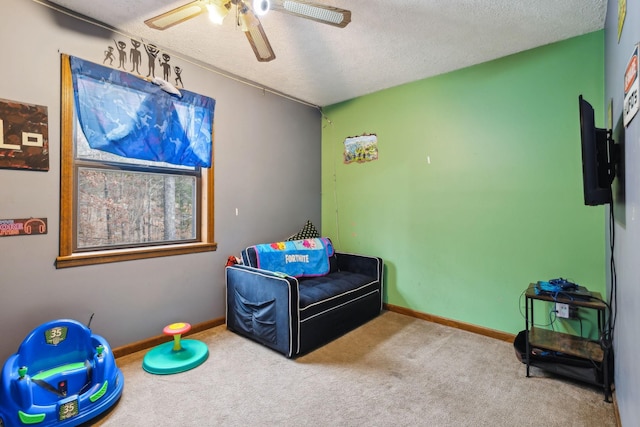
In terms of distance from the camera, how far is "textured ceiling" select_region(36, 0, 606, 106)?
2.11 meters

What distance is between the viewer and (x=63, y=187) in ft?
7.13

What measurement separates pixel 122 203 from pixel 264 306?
1.46 m

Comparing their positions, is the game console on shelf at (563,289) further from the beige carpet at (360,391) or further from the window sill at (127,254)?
the window sill at (127,254)

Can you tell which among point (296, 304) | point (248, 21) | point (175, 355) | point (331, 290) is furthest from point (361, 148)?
point (175, 355)

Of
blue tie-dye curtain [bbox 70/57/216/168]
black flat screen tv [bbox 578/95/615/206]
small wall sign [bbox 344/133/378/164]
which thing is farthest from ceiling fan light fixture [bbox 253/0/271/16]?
small wall sign [bbox 344/133/378/164]

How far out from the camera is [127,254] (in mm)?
2475

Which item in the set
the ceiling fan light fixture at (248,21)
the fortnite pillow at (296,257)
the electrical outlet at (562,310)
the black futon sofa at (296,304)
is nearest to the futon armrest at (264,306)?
the black futon sofa at (296,304)

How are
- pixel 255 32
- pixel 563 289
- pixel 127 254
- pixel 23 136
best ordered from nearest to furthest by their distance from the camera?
1. pixel 255 32
2. pixel 23 136
3. pixel 563 289
4. pixel 127 254

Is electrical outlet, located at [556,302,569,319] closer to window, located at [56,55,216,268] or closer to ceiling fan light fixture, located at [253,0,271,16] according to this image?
ceiling fan light fixture, located at [253,0,271,16]

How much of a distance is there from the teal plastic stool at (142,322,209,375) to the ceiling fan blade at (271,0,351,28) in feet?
7.56

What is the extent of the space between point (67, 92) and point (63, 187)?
0.67 metres

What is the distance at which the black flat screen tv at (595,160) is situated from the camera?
5.25 ft

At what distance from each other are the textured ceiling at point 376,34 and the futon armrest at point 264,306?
1933 millimetres

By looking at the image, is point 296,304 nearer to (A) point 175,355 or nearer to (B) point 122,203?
(A) point 175,355
